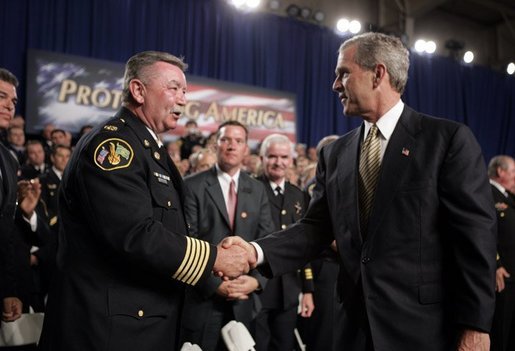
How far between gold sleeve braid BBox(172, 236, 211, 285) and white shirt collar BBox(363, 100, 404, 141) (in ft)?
2.55

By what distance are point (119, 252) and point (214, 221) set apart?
4.82 ft

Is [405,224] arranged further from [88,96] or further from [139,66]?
[88,96]

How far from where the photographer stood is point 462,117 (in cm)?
1438

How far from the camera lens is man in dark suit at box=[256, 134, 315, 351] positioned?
3.57 meters

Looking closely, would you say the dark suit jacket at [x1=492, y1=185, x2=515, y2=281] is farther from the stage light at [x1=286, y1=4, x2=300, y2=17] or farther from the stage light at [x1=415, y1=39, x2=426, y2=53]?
the stage light at [x1=415, y1=39, x2=426, y2=53]

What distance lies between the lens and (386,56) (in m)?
1.98

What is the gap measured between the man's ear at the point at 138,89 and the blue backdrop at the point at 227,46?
22.6 ft

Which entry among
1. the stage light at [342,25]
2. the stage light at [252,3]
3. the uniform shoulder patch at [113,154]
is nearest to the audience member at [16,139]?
the uniform shoulder patch at [113,154]

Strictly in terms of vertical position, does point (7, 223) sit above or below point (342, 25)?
below

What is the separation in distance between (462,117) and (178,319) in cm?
1382

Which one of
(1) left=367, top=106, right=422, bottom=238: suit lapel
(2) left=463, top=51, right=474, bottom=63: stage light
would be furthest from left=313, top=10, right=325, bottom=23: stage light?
(1) left=367, top=106, right=422, bottom=238: suit lapel

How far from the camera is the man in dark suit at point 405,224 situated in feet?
5.55

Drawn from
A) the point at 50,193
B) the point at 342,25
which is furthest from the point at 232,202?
the point at 342,25

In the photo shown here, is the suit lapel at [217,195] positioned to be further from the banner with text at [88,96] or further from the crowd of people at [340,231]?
the banner with text at [88,96]
